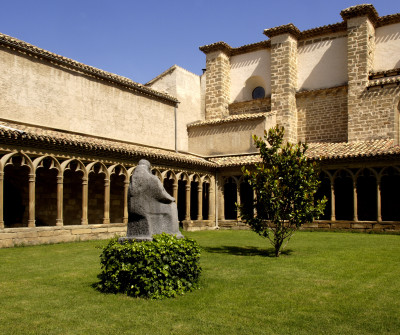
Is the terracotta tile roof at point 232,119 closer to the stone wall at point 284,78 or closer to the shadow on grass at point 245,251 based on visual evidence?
the stone wall at point 284,78

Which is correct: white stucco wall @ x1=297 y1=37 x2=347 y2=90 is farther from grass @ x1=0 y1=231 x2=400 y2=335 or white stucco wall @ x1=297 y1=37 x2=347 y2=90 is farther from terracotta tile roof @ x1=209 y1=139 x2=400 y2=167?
grass @ x1=0 y1=231 x2=400 y2=335

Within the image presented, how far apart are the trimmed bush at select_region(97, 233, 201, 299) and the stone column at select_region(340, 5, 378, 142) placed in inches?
666

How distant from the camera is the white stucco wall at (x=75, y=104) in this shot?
1602 cm

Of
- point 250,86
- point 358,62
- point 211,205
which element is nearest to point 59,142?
point 211,205

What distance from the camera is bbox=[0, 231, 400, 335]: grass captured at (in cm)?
499

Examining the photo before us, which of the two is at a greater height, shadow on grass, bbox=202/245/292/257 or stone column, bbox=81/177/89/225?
stone column, bbox=81/177/89/225

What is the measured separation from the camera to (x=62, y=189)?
14750mm

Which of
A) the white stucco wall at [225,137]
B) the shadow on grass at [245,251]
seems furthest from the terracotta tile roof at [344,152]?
the shadow on grass at [245,251]

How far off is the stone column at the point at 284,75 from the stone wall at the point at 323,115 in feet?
1.37

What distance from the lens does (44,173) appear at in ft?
56.0

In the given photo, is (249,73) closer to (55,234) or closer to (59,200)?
(59,200)

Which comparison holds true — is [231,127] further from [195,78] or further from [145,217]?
[145,217]

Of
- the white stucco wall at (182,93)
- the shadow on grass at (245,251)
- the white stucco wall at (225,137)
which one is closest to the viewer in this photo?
the shadow on grass at (245,251)

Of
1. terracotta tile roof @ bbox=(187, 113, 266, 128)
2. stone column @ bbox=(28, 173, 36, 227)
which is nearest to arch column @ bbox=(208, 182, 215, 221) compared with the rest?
terracotta tile roof @ bbox=(187, 113, 266, 128)
